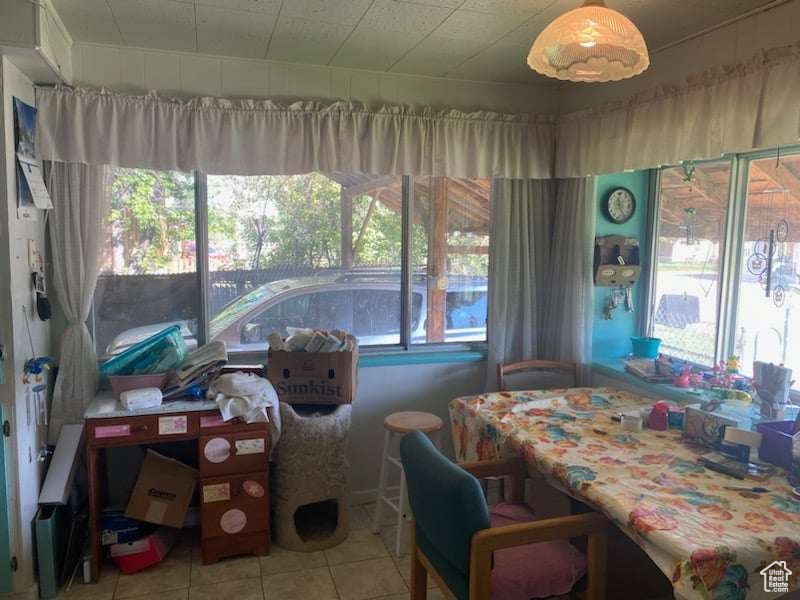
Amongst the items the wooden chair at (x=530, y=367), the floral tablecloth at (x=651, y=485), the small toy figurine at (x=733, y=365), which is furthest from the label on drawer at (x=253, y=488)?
the small toy figurine at (x=733, y=365)

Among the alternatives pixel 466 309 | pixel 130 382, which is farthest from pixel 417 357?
pixel 130 382

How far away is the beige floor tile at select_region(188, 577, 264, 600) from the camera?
2508 mm

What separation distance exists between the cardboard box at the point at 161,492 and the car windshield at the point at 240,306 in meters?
0.70

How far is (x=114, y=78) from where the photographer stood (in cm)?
284

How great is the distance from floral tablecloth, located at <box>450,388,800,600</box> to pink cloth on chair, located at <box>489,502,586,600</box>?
236mm

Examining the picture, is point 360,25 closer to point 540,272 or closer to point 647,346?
point 540,272

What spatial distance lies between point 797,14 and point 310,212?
2296mm

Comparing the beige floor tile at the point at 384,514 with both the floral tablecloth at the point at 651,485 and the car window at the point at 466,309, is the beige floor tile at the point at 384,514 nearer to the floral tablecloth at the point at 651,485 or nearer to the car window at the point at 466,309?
the floral tablecloth at the point at 651,485

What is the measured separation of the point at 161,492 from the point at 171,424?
375mm

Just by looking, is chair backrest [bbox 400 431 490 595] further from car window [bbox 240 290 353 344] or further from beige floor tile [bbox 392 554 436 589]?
car window [bbox 240 290 353 344]

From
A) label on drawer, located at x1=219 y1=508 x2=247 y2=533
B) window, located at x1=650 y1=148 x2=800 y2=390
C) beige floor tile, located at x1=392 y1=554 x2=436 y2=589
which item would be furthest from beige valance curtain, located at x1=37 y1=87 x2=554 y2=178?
beige floor tile, located at x1=392 y1=554 x2=436 y2=589

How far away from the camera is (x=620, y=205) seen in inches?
133

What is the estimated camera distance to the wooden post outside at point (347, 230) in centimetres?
330

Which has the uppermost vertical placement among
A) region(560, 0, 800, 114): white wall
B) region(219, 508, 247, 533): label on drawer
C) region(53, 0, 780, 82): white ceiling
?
region(53, 0, 780, 82): white ceiling
